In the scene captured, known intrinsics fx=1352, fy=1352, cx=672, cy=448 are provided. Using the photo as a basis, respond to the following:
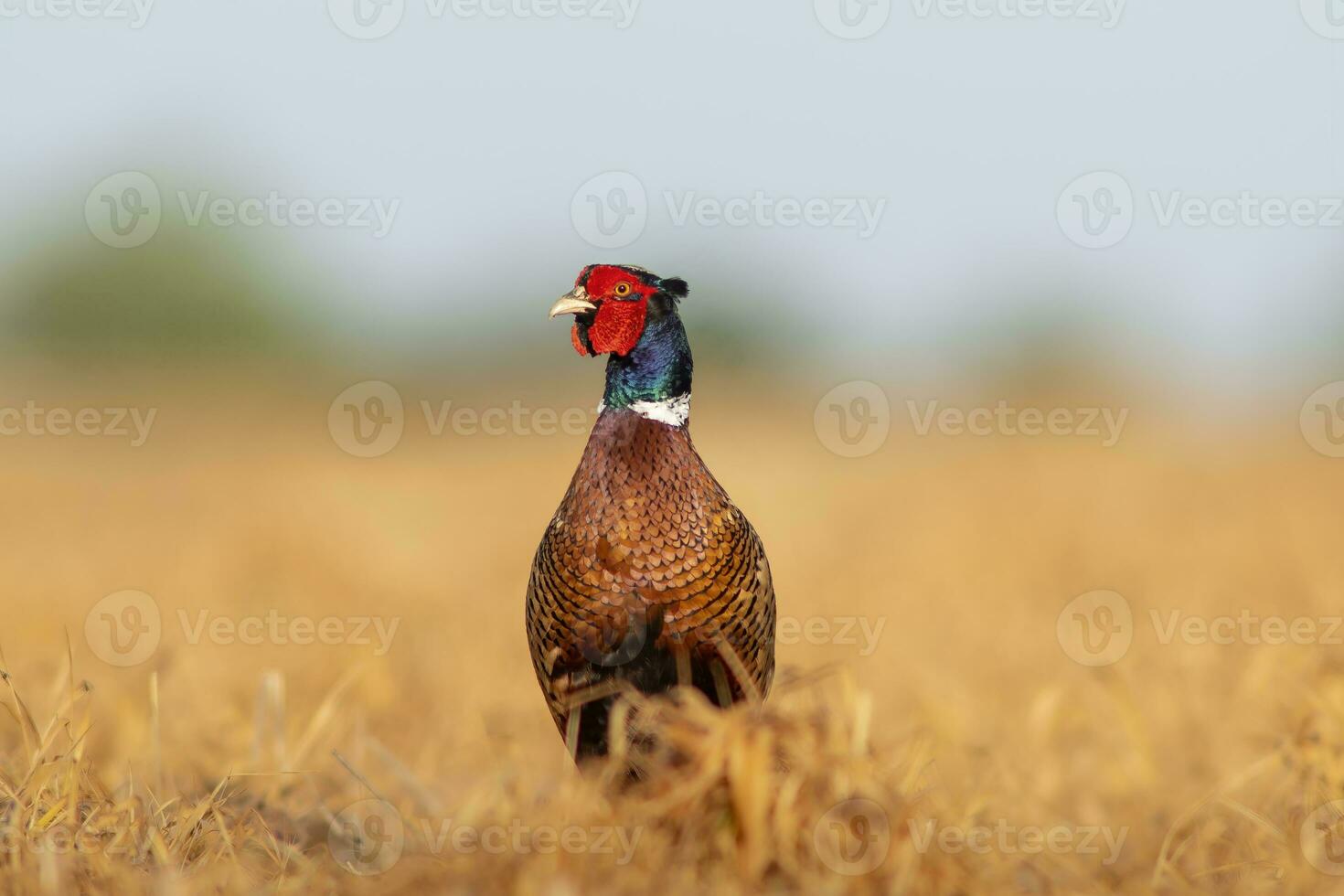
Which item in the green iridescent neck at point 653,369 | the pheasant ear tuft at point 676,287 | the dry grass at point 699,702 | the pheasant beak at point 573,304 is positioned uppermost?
the pheasant ear tuft at point 676,287

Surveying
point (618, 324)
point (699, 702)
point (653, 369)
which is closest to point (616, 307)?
point (618, 324)

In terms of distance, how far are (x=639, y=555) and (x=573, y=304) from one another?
0.76 metres

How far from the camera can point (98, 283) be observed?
26406 millimetres

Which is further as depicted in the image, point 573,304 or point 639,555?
point 573,304

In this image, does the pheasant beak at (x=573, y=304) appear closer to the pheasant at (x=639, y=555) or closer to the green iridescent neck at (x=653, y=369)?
the pheasant at (x=639, y=555)

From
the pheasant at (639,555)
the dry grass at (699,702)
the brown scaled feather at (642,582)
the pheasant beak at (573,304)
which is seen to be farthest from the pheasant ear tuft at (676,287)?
the dry grass at (699,702)

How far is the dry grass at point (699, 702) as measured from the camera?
2812mm

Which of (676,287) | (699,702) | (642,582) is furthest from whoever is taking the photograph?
(676,287)

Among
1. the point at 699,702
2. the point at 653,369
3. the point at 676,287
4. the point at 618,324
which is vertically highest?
the point at 676,287

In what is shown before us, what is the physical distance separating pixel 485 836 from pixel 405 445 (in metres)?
14.6

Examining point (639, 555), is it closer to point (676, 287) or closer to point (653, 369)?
point (653, 369)

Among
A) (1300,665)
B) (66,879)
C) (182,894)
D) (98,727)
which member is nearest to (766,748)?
(182,894)

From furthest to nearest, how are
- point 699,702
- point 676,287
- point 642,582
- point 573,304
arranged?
point 676,287, point 573,304, point 642,582, point 699,702

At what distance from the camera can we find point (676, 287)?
13.2 feet
